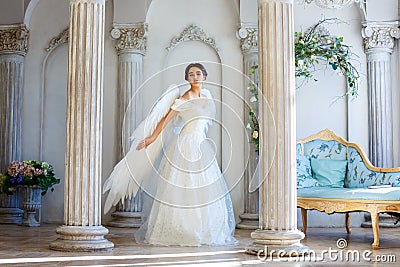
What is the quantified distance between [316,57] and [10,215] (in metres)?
4.84

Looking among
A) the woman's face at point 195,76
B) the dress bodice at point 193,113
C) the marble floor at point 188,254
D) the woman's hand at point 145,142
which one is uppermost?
the woman's face at point 195,76

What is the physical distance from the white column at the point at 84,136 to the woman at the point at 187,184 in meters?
0.69

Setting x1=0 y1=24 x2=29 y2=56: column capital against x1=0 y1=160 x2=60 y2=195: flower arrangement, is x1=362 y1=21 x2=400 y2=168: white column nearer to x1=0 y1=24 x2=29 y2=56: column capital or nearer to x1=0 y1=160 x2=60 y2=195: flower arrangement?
x1=0 y1=160 x2=60 y2=195: flower arrangement

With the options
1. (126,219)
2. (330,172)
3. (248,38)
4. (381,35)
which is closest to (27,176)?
(126,219)

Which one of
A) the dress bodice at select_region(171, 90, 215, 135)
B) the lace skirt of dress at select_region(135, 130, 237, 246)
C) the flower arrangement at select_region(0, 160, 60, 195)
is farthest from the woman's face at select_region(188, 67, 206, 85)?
the flower arrangement at select_region(0, 160, 60, 195)

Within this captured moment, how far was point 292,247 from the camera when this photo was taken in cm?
490

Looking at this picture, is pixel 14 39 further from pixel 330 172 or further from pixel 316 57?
pixel 330 172

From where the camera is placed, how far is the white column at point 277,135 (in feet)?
16.3

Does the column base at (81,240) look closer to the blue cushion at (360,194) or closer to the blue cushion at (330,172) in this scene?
the blue cushion at (360,194)

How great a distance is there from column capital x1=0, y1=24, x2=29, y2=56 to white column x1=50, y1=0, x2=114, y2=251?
3.55m

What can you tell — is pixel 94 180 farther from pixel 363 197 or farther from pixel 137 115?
pixel 137 115

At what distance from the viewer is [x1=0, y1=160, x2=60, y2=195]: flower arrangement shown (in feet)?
26.3

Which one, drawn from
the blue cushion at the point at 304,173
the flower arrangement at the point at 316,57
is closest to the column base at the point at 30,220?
the flower arrangement at the point at 316,57

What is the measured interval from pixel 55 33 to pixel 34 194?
2439mm
